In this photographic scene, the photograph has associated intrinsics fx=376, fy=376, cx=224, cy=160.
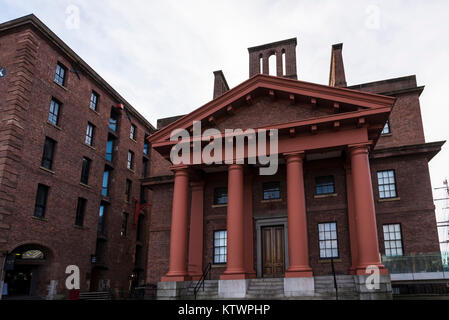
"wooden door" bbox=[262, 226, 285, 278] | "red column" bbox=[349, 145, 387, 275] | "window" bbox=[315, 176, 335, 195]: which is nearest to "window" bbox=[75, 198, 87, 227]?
"wooden door" bbox=[262, 226, 285, 278]

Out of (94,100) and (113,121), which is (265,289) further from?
(113,121)

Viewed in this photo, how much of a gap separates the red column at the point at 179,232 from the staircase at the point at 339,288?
6.14m

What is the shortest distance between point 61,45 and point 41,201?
10.7 meters

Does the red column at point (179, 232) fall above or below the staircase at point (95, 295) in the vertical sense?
above

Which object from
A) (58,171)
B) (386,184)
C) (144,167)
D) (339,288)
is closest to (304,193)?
(339,288)

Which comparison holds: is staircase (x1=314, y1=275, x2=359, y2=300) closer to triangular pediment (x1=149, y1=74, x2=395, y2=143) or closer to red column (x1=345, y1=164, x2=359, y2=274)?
red column (x1=345, y1=164, x2=359, y2=274)

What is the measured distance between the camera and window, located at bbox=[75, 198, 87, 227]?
27.2m

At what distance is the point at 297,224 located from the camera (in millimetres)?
15797

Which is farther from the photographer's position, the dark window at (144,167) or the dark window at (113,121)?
the dark window at (144,167)

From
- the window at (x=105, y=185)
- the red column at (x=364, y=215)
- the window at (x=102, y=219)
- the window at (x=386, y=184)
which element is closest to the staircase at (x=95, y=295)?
the window at (x=102, y=219)

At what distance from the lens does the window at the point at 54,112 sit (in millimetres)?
25228

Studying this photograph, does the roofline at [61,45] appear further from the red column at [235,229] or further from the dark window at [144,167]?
the red column at [235,229]

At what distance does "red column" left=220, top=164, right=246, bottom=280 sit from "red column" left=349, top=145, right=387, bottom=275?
4851mm
